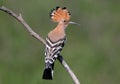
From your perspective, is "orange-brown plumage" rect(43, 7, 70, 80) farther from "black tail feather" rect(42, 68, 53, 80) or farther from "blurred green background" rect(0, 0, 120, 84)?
"blurred green background" rect(0, 0, 120, 84)

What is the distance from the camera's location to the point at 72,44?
35.5ft

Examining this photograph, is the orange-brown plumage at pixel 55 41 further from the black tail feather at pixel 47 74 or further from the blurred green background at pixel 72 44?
the blurred green background at pixel 72 44

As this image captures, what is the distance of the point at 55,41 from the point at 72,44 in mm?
3494

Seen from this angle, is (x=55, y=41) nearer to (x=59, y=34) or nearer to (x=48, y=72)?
(x=59, y=34)

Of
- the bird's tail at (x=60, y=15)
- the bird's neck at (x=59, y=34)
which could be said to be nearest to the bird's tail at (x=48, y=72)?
the bird's neck at (x=59, y=34)

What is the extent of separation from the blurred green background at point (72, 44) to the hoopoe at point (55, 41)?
87.6 inches

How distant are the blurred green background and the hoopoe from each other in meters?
2.23

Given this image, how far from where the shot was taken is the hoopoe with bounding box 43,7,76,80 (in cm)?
712

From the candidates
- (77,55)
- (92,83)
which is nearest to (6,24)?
(77,55)

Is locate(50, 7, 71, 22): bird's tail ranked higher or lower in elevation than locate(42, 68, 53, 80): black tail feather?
higher

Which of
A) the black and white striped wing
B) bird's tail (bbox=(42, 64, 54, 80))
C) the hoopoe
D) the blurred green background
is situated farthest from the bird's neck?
the blurred green background

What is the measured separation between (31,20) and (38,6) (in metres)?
0.57

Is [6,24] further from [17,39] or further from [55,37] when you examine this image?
[55,37]

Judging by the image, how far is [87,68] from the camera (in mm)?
10180
